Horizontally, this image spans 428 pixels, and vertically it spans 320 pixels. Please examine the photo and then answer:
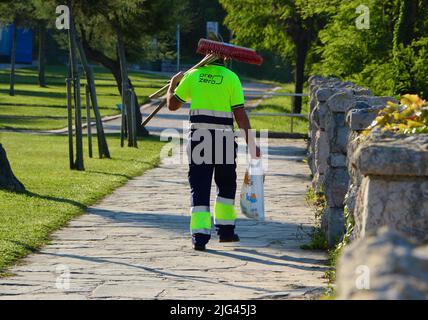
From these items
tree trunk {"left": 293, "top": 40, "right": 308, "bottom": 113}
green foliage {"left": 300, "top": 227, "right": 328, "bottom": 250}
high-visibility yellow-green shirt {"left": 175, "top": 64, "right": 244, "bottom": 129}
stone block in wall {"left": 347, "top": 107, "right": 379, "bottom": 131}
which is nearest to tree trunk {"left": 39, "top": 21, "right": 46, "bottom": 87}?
tree trunk {"left": 293, "top": 40, "right": 308, "bottom": 113}

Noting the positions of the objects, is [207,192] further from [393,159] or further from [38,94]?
[38,94]

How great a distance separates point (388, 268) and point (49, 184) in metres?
13.4

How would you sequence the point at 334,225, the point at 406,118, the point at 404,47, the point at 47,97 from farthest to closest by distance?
1. the point at 47,97
2. the point at 404,47
3. the point at 334,225
4. the point at 406,118

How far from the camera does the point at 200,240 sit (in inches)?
392

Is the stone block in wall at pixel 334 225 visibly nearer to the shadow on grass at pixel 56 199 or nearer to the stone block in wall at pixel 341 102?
the stone block in wall at pixel 341 102

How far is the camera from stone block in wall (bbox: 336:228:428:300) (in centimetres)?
286

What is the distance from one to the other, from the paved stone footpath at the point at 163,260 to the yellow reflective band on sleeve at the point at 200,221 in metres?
0.21

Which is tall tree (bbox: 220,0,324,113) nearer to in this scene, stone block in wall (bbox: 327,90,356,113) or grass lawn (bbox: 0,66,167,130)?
grass lawn (bbox: 0,66,167,130)

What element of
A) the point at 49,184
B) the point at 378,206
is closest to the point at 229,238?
the point at 378,206

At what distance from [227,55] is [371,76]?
12402 mm

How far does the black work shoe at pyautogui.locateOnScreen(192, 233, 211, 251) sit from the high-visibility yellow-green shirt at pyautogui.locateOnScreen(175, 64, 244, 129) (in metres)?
1.01

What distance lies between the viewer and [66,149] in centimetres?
2431
